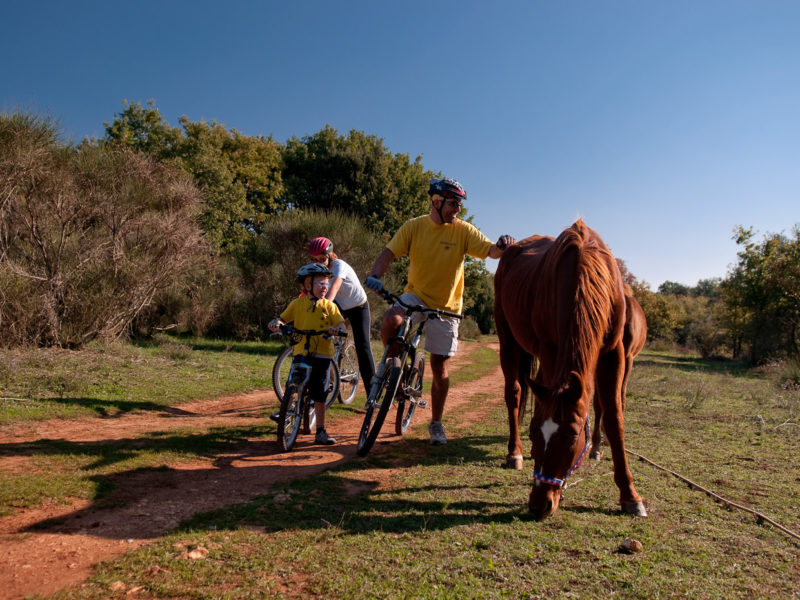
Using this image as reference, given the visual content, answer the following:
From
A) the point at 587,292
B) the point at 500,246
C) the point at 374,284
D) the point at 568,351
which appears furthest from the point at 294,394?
the point at 587,292

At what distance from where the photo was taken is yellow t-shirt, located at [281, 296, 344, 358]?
4695 millimetres

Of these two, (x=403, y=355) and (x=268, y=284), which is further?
(x=268, y=284)

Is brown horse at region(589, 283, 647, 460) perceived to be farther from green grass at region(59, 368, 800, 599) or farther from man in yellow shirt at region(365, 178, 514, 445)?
man in yellow shirt at region(365, 178, 514, 445)

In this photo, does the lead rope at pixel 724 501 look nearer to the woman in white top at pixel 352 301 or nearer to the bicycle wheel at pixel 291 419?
the woman in white top at pixel 352 301

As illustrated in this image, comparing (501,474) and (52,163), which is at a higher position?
(52,163)

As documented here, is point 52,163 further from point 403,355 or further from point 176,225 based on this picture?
point 403,355

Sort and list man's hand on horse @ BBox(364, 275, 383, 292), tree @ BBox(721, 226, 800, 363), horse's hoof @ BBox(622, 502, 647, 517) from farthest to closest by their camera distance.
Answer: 1. tree @ BBox(721, 226, 800, 363)
2. man's hand on horse @ BBox(364, 275, 383, 292)
3. horse's hoof @ BBox(622, 502, 647, 517)

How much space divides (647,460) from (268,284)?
14.0m

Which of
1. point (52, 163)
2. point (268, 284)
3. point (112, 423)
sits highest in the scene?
point (52, 163)

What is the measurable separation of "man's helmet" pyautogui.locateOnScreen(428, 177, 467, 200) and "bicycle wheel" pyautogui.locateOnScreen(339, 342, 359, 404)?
293cm

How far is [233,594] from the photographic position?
6.81 feet

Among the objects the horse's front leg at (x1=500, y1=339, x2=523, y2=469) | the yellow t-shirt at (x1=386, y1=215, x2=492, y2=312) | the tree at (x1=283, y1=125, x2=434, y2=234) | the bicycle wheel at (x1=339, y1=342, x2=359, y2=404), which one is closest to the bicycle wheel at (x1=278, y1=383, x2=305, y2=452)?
the yellow t-shirt at (x1=386, y1=215, x2=492, y2=312)

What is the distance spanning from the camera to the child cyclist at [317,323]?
4660 mm

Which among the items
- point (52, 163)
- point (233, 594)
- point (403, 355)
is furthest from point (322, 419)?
point (52, 163)
